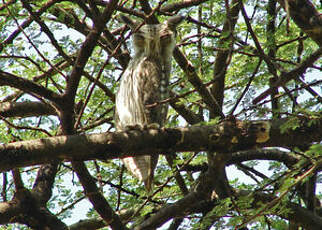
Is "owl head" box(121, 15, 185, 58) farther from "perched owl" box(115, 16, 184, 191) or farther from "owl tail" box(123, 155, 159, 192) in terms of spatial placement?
"owl tail" box(123, 155, 159, 192)

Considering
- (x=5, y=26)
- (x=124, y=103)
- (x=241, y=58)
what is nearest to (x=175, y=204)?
(x=124, y=103)

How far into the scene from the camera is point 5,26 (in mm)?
4129

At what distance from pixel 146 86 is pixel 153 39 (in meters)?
0.49

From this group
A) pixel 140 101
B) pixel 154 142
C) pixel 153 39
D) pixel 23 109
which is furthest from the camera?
pixel 23 109

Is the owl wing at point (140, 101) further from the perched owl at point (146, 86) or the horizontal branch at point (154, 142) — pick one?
the horizontal branch at point (154, 142)

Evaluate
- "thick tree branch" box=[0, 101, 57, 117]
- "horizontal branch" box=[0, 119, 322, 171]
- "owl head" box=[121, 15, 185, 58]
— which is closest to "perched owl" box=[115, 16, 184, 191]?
"owl head" box=[121, 15, 185, 58]

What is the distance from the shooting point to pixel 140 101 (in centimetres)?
408

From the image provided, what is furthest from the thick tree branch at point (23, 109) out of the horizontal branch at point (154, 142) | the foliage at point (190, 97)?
the horizontal branch at point (154, 142)

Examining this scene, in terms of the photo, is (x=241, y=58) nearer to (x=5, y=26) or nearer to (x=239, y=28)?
(x=239, y=28)

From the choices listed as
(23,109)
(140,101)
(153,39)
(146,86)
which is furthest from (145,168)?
(23,109)

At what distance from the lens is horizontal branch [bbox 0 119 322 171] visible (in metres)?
2.61

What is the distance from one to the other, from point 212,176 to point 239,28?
195 centimetres

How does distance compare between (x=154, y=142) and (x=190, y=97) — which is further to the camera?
(x=190, y=97)

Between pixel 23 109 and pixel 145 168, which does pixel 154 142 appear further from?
pixel 23 109
